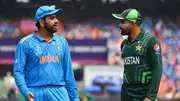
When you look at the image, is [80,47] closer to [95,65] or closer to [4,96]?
[95,65]

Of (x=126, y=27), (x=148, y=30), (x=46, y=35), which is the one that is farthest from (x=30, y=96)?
(x=148, y=30)

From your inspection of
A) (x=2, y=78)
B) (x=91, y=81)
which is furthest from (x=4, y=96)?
(x=91, y=81)

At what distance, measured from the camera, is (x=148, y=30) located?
47.3ft

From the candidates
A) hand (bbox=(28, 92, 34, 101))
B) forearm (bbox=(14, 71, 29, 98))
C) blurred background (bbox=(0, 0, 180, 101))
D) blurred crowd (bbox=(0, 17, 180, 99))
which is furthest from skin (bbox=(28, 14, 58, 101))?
blurred crowd (bbox=(0, 17, 180, 99))

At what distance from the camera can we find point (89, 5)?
565 inches

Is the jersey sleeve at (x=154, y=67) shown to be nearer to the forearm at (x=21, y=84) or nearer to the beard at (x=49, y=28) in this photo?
the beard at (x=49, y=28)

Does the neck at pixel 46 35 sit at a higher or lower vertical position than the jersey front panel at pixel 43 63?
higher

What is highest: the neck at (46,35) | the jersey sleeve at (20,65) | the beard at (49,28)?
the beard at (49,28)

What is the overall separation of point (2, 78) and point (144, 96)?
33.2 feet

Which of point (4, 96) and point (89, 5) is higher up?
point (89, 5)

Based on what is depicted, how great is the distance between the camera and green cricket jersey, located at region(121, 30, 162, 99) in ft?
15.5

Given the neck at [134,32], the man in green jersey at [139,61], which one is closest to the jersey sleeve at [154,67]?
the man in green jersey at [139,61]

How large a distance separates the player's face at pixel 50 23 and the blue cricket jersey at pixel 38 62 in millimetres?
115

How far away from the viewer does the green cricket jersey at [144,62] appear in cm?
474
